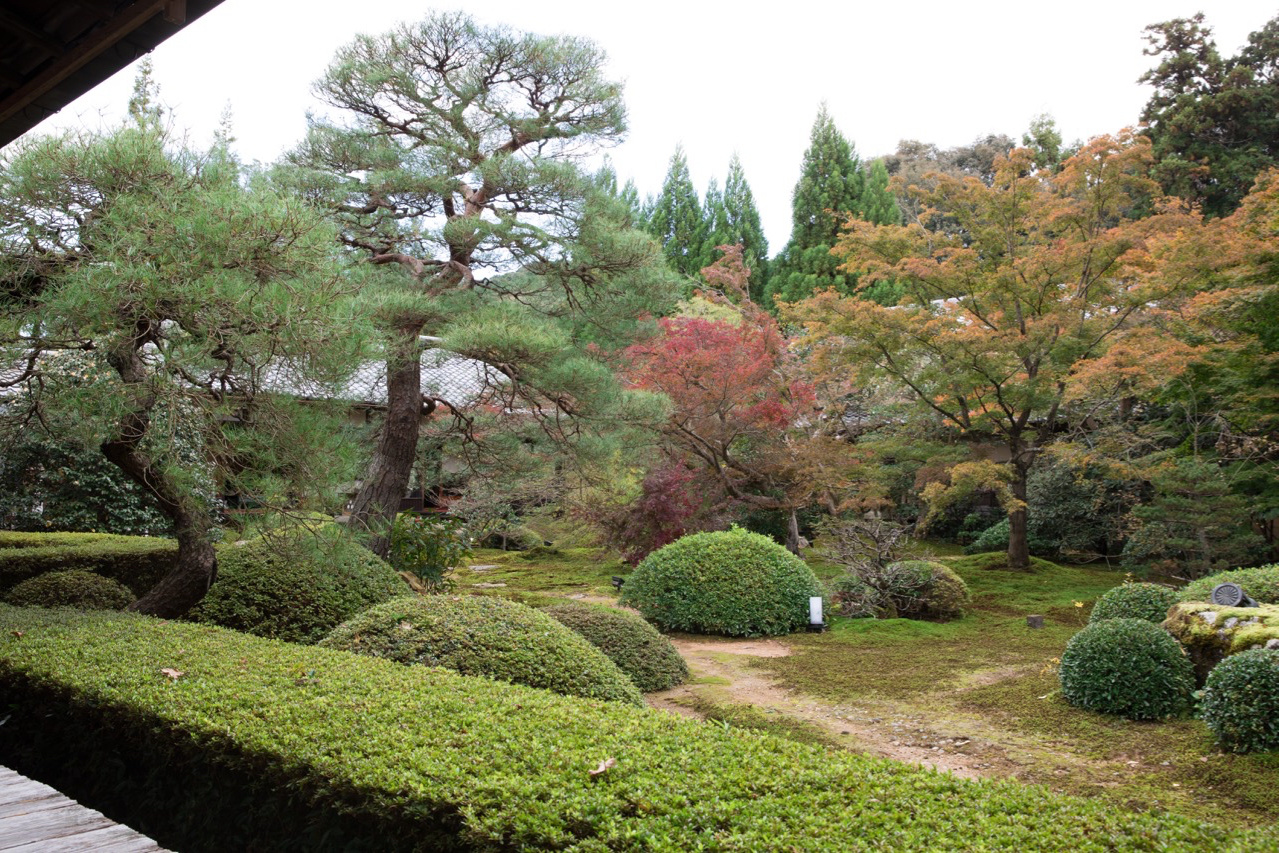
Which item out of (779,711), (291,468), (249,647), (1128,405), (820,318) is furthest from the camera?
(1128,405)

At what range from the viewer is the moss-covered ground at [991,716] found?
13.9 ft

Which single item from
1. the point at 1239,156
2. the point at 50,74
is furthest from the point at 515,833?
the point at 1239,156

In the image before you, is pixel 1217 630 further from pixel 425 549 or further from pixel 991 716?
pixel 425 549

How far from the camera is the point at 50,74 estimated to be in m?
2.87

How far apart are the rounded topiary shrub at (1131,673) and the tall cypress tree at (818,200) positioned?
21925 millimetres

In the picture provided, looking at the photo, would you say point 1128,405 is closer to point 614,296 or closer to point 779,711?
point 614,296

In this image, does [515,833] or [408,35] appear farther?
[408,35]

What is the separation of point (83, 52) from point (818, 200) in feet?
88.3

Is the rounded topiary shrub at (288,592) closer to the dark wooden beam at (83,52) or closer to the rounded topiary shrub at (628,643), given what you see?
the rounded topiary shrub at (628,643)

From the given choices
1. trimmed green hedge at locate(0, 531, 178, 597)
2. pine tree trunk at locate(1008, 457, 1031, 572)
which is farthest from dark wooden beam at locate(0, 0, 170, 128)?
pine tree trunk at locate(1008, 457, 1031, 572)

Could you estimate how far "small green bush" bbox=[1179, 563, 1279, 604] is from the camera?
6887 mm

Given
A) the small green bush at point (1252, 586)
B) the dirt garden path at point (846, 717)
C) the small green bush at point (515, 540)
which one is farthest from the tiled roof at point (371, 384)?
the small green bush at point (1252, 586)

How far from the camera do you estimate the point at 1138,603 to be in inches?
275

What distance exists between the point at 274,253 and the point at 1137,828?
4.49 metres
